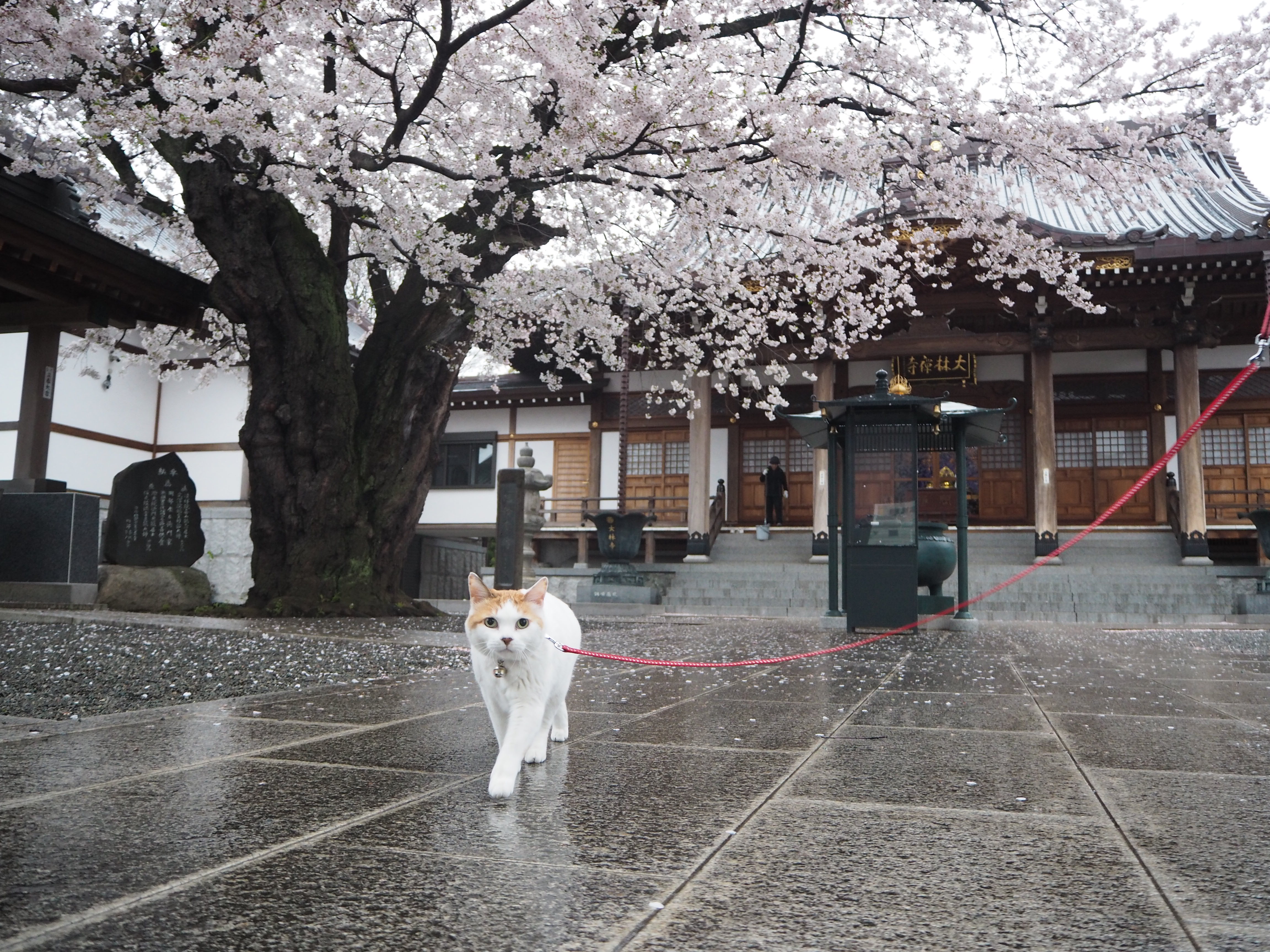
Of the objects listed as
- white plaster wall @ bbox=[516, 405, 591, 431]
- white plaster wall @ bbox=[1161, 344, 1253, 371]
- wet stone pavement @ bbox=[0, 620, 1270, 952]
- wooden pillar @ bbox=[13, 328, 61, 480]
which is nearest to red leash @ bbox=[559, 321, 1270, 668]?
wet stone pavement @ bbox=[0, 620, 1270, 952]

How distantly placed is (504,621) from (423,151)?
436 inches

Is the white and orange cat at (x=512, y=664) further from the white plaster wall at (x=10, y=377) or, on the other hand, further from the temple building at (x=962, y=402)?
the white plaster wall at (x=10, y=377)

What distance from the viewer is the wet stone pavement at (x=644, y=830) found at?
4.50 ft

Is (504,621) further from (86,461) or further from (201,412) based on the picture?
(201,412)

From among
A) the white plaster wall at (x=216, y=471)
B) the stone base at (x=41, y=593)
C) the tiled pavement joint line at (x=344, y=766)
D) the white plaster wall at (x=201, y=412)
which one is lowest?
the stone base at (x=41, y=593)

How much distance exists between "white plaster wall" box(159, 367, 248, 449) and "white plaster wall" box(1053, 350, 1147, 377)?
1758 centimetres

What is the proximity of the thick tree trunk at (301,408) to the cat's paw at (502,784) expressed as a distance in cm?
754

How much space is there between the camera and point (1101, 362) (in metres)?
18.3

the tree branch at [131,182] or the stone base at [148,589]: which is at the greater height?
the tree branch at [131,182]

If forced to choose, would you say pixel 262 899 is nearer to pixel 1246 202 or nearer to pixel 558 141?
pixel 558 141

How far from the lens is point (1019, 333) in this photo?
1783 centimetres

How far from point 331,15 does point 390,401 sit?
384 centimetres

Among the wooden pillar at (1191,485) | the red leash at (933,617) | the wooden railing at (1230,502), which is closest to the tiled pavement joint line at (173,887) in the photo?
the red leash at (933,617)

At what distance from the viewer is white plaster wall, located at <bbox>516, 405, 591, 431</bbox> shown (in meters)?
21.6
